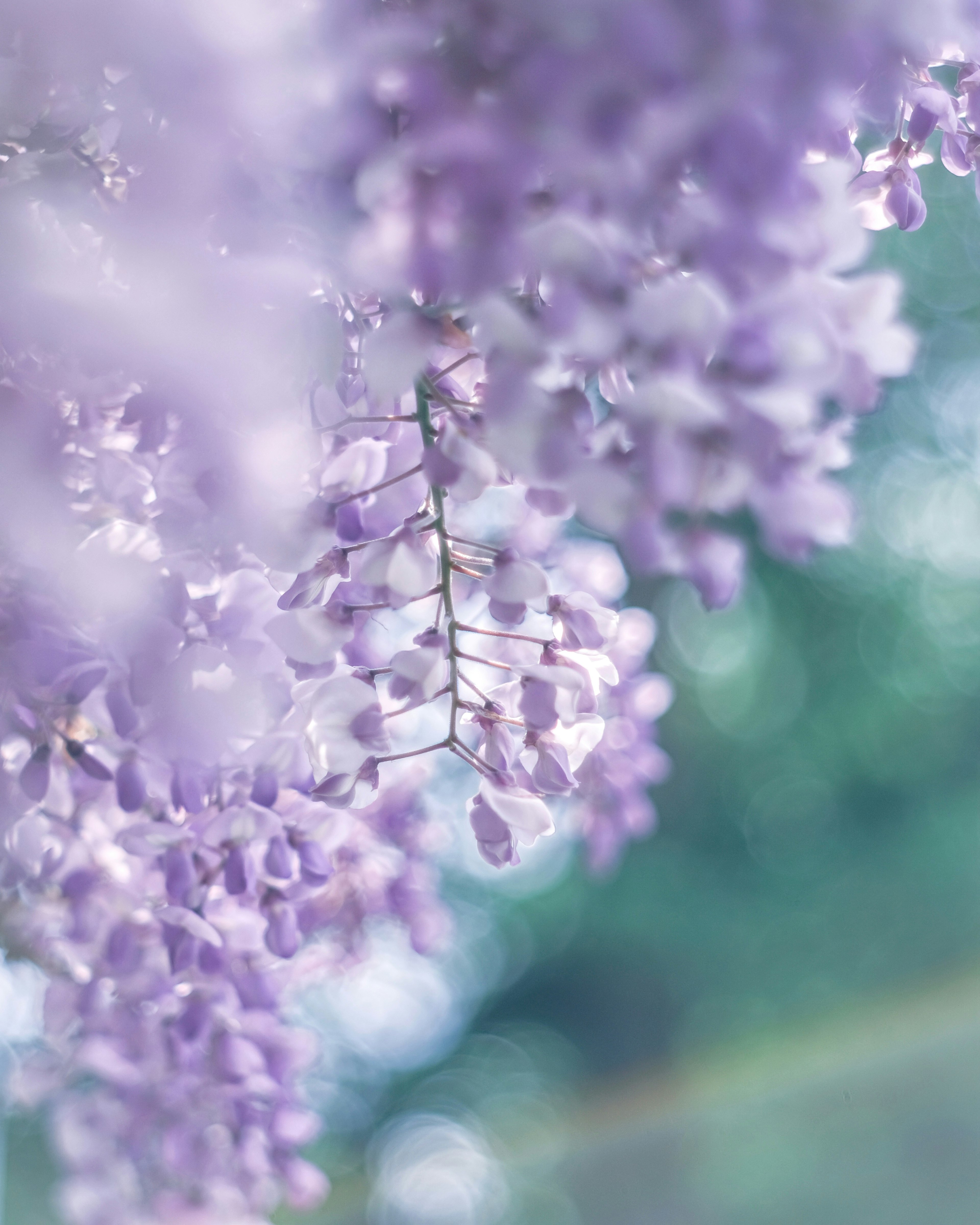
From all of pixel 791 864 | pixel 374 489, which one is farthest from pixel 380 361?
pixel 791 864

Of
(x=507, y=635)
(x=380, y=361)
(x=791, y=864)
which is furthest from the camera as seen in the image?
(x=791, y=864)

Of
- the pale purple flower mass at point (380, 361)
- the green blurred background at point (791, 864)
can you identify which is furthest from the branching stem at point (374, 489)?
the green blurred background at point (791, 864)

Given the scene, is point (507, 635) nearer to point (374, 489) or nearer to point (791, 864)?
point (374, 489)

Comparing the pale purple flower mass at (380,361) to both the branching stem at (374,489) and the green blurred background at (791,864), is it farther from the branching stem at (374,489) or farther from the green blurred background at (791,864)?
the green blurred background at (791,864)

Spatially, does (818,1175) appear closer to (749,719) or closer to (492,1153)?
(749,719)

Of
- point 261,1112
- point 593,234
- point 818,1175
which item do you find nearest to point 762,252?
point 593,234
